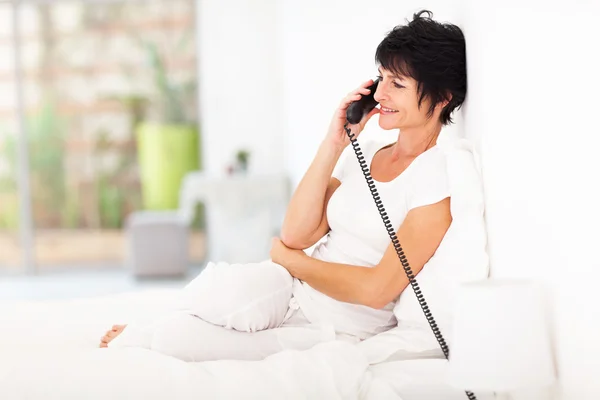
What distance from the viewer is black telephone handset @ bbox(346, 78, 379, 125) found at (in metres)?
2.38

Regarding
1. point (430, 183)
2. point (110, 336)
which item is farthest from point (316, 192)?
point (110, 336)

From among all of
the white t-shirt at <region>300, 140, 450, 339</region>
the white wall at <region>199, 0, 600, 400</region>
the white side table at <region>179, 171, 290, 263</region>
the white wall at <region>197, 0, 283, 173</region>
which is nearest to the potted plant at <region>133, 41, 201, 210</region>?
the white wall at <region>197, 0, 283, 173</region>

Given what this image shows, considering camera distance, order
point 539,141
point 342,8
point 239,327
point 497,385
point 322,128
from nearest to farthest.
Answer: point 497,385, point 539,141, point 239,327, point 342,8, point 322,128

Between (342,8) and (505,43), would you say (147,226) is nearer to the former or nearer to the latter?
(342,8)

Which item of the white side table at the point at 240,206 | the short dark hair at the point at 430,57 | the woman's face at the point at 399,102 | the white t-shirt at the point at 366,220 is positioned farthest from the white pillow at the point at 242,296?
the white side table at the point at 240,206

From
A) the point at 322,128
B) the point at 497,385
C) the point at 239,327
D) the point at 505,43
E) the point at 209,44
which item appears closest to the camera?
the point at 497,385

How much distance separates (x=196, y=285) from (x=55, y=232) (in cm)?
543

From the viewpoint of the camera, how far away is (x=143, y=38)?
7.38m

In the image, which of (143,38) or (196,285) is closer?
(196,285)

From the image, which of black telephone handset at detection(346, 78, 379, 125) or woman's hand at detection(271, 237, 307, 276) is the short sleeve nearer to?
black telephone handset at detection(346, 78, 379, 125)

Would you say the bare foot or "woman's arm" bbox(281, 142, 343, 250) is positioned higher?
"woman's arm" bbox(281, 142, 343, 250)

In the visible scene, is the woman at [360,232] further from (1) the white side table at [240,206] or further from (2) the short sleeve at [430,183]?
(1) the white side table at [240,206]

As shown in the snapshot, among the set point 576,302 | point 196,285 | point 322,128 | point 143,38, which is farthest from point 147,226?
point 576,302

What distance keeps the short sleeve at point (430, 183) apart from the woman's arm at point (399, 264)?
0.02 m
